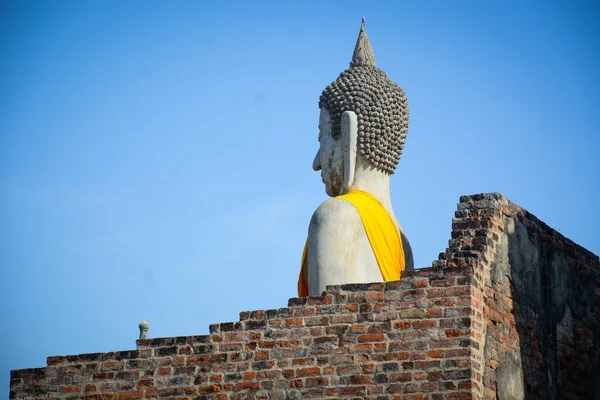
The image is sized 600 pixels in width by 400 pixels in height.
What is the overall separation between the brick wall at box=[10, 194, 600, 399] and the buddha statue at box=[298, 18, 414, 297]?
3.73 ft

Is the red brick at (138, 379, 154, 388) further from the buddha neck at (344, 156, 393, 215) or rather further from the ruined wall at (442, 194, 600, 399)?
the ruined wall at (442, 194, 600, 399)

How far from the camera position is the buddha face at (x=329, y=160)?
15609 mm

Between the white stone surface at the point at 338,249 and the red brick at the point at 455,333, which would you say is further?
the white stone surface at the point at 338,249

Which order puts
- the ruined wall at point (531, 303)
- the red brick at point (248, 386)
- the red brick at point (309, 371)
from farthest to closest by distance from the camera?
the ruined wall at point (531, 303)
the red brick at point (248, 386)
the red brick at point (309, 371)

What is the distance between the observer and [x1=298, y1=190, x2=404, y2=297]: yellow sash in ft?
48.2

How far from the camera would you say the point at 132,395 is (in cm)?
1395

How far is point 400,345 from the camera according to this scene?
12961mm

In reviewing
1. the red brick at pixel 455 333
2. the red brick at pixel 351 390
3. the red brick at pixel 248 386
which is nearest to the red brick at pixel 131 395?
the red brick at pixel 248 386

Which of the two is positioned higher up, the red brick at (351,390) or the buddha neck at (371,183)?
the buddha neck at (371,183)

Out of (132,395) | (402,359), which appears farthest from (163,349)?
(402,359)

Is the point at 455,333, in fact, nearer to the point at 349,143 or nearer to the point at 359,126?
the point at 349,143

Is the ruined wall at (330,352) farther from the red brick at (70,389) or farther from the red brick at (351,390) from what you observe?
the red brick at (70,389)

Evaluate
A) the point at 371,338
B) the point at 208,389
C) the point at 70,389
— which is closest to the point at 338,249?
the point at 371,338

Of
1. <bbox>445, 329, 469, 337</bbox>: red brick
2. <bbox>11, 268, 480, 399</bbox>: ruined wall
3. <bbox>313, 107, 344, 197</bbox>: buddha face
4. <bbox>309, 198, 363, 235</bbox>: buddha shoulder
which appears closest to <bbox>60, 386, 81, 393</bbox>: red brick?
<bbox>11, 268, 480, 399</bbox>: ruined wall
